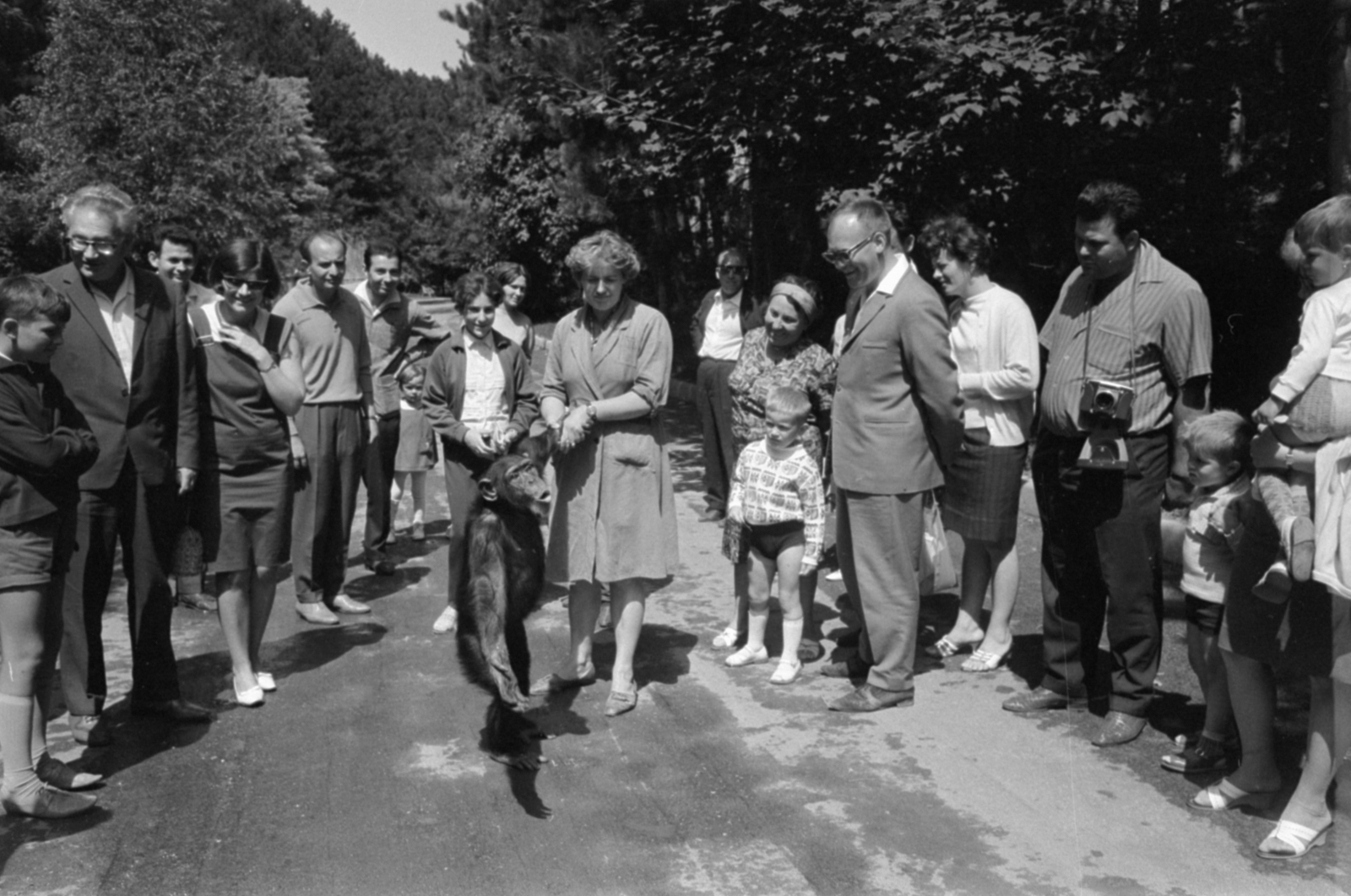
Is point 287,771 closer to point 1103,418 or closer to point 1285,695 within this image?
point 1103,418

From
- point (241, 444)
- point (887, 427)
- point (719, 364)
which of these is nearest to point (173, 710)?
point (241, 444)

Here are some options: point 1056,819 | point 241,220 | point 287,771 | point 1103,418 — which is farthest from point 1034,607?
point 241,220

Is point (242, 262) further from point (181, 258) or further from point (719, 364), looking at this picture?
point (719, 364)

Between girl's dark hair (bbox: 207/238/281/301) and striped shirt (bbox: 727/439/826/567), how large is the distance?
2.31 meters

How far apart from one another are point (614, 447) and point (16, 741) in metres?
2.47

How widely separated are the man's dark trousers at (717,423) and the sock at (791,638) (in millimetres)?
2836

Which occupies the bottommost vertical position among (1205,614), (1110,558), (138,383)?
(1205,614)

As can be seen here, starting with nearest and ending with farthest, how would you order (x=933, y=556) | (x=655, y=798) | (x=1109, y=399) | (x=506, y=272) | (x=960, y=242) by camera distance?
(x=655, y=798) → (x=1109, y=399) → (x=960, y=242) → (x=933, y=556) → (x=506, y=272)

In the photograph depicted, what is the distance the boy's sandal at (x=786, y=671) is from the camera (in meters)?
5.68

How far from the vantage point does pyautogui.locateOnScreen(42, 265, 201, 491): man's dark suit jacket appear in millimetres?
4887

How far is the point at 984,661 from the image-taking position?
5.80m

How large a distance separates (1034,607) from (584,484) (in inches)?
112

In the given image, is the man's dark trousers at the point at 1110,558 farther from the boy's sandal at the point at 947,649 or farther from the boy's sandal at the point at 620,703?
the boy's sandal at the point at 620,703

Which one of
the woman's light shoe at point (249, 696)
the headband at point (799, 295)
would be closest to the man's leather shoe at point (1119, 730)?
the headband at point (799, 295)
